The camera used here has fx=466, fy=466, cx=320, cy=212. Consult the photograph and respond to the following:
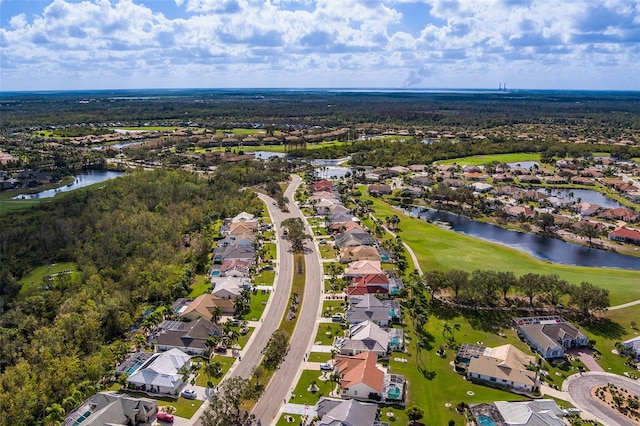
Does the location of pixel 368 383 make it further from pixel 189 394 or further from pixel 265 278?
pixel 265 278

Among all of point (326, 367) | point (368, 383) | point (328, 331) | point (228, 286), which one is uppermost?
point (228, 286)

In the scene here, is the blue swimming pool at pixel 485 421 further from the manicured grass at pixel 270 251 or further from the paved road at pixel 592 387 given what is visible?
the manicured grass at pixel 270 251

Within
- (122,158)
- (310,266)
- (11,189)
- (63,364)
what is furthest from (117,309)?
(122,158)

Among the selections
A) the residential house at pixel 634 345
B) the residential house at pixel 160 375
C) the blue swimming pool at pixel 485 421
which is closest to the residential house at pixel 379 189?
the residential house at pixel 634 345

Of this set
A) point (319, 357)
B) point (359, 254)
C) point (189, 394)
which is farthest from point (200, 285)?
point (319, 357)

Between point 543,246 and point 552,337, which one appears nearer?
point 552,337

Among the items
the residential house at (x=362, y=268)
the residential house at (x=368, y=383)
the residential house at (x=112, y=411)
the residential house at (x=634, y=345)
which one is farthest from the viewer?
the residential house at (x=362, y=268)
